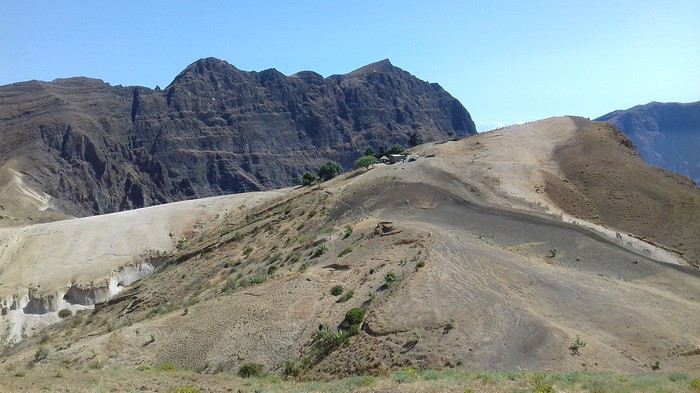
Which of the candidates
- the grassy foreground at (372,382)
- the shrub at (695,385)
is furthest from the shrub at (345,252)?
the shrub at (695,385)

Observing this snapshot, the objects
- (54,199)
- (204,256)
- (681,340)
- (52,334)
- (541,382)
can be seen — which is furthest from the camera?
(54,199)

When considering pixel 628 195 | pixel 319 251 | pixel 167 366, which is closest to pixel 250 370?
pixel 167 366

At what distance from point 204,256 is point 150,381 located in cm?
2692

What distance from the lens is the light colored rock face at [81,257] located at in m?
49.2

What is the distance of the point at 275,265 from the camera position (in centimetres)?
3625

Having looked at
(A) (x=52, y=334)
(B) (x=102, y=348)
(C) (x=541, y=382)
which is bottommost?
(A) (x=52, y=334)

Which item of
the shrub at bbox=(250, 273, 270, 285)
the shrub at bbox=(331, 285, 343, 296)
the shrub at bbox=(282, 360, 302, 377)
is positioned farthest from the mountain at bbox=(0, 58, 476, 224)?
the shrub at bbox=(282, 360, 302, 377)

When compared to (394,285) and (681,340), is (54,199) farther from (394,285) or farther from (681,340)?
(681,340)

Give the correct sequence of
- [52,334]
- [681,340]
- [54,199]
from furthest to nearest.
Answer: [54,199] < [52,334] < [681,340]

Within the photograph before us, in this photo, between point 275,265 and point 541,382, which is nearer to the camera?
point 541,382

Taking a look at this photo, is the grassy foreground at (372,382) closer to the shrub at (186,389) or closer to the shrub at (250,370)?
the shrub at (186,389)

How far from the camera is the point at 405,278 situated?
86.8 ft

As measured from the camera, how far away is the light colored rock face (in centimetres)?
4916

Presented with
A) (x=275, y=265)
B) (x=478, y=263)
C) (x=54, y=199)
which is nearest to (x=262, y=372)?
(x=478, y=263)
